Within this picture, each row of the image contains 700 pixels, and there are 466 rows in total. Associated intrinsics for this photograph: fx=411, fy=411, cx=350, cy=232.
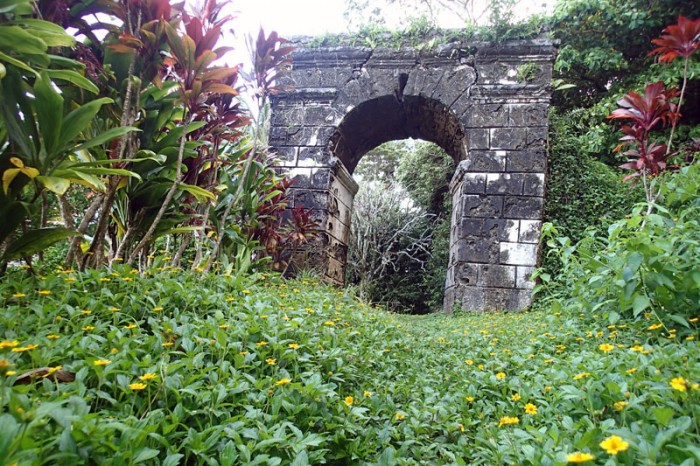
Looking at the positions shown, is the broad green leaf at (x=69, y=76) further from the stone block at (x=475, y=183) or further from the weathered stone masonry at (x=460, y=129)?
the stone block at (x=475, y=183)

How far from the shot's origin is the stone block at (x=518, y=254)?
5.11 meters

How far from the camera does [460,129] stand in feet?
18.7

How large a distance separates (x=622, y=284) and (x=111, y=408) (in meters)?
2.27

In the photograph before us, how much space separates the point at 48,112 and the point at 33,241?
24.9 inches

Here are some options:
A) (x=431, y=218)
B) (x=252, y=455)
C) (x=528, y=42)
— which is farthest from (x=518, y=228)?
(x=431, y=218)

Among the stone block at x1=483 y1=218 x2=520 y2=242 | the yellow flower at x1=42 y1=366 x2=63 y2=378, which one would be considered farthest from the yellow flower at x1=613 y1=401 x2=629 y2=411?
the stone block at x1=483 y1=218 x2=520 y2=242

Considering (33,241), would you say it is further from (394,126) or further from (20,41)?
Answer: (394,126)

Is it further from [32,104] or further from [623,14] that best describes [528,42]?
[32,104]

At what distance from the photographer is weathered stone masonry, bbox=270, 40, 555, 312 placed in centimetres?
523

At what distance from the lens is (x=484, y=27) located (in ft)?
18.2

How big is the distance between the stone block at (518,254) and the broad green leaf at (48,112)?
186 inches

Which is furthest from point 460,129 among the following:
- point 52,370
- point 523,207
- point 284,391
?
point 52,370

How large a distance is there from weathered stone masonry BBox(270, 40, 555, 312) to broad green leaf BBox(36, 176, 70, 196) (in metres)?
3.96

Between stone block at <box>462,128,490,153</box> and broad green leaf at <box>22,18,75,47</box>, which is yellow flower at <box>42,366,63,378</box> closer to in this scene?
broad green leaf at <box>22,18,75,47</box>
